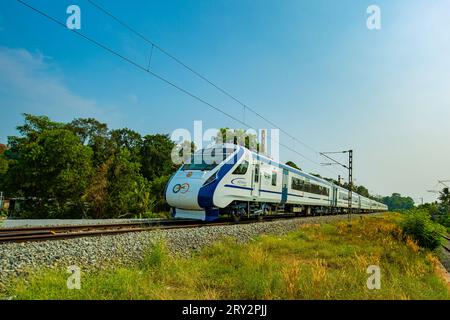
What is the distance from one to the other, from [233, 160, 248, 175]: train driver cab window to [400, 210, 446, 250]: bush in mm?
6293

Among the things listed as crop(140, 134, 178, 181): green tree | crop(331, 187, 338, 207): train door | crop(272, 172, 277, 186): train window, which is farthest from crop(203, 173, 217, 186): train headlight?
crop(140, 134, 178, 181): green tree

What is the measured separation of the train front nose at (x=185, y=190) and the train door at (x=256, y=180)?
2.85 metres

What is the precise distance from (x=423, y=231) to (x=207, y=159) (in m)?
8.09

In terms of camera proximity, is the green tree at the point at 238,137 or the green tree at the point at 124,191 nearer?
the green tree at the point at 124,191

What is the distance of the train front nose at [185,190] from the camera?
1148 cm

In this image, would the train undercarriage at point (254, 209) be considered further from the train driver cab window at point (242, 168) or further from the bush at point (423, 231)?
the bush at point (423, 231)

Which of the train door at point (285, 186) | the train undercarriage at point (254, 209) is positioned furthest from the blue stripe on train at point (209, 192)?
the train door at point (285, 186)

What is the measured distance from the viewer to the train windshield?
12.2 metres

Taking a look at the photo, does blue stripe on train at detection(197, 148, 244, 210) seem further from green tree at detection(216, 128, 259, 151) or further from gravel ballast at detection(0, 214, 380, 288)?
green tree at detection(216, 128, 259, 151)

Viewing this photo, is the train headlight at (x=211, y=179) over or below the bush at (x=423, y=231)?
over

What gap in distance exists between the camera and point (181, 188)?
1184 centimetres

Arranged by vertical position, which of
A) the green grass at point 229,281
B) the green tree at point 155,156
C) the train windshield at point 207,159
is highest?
the green tree at point 155,156
